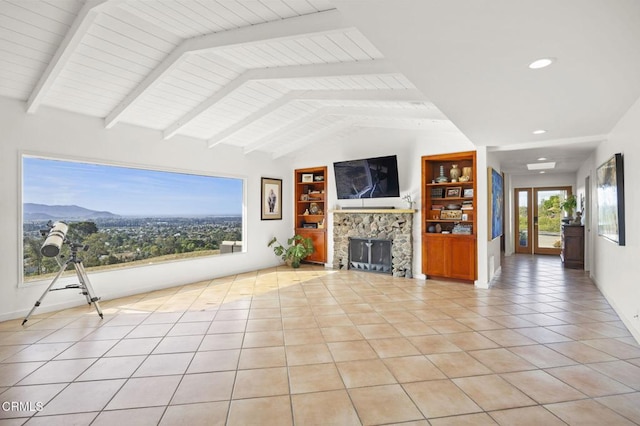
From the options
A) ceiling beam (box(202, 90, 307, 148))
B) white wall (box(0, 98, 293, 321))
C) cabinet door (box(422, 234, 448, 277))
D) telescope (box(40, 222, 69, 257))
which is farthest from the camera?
cabinet door (box(422, 234, 448, 277))

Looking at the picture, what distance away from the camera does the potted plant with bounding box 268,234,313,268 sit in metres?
7.60

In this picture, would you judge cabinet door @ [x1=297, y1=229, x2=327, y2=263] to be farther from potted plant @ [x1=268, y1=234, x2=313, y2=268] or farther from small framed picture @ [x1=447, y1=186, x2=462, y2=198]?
small framed picture @ [x1=447, y1=186, x2=462, y2=198]

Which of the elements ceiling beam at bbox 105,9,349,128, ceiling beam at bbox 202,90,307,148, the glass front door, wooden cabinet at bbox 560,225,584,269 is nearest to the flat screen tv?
ceiling beam at bbox 202,90,307,148

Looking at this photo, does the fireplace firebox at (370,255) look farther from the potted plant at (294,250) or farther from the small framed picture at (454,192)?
the small framed picture at (454,192)

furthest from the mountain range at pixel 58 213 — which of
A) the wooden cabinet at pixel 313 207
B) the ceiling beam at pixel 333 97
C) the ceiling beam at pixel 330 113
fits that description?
the wooden cabinet at pixel 313 207

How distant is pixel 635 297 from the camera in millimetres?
3383

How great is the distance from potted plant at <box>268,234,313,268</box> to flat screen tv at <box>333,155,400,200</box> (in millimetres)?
1403

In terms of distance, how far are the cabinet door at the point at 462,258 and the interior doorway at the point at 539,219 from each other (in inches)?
218

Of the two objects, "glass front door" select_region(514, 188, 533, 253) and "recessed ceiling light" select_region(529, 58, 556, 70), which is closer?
"recessed ceiling light" select_region(529, 58, 556, 70)

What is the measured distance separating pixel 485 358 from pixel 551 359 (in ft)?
1.90

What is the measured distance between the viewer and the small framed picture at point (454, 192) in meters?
6.13

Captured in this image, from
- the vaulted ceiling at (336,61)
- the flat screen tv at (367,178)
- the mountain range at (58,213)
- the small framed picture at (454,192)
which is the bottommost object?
the mountain range at (58,213)

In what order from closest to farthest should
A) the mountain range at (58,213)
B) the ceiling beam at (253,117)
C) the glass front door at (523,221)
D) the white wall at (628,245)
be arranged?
the white wall at (628,245) < the mountain range at (58,213) < the ceiling beam at (253,117) < the glass front door at (523,221)

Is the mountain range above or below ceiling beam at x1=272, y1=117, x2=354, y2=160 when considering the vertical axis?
below
